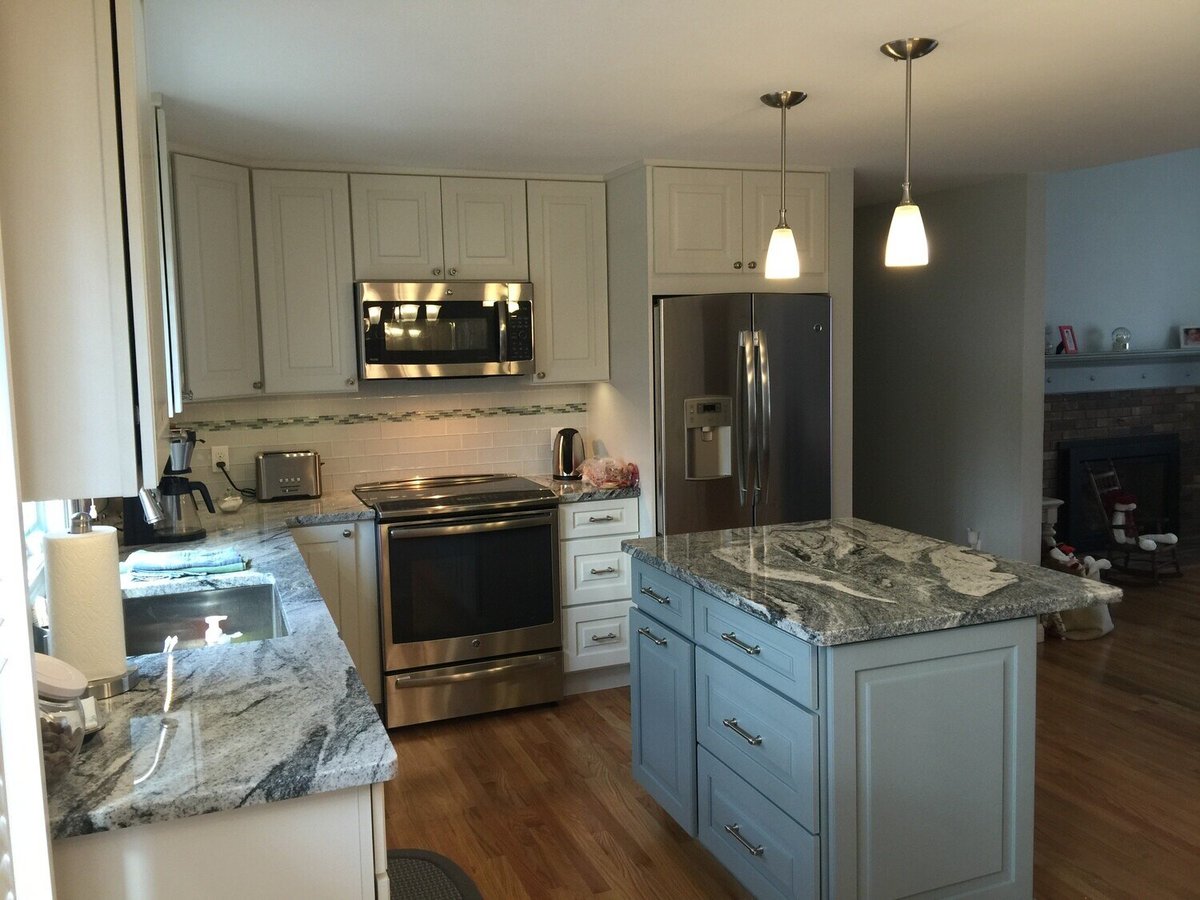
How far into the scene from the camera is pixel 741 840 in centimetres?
251

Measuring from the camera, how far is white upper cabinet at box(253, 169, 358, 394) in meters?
3.88

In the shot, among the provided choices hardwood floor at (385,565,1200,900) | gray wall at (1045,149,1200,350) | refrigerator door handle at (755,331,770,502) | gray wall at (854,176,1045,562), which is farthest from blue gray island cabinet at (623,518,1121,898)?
gray wall at (1045,149,1200,350)

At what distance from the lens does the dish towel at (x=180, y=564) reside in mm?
2729

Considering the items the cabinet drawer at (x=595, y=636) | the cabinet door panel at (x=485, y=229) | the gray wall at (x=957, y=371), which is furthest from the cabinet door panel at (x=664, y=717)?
the gray wall at (x=957, y=371)

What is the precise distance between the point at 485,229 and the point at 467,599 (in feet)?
5.09

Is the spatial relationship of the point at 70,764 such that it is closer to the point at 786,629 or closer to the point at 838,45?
the point at 786,629

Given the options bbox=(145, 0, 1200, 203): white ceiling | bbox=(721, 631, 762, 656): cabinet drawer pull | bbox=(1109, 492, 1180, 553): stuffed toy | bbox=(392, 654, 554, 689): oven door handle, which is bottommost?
bbox=(392, 654, 554, 689): oven door handle

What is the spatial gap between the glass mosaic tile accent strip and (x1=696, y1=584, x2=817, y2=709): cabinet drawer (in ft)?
7.16

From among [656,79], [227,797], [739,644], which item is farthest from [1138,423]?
[227,797]

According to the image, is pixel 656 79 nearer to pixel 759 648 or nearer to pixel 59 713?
pixel 759 648

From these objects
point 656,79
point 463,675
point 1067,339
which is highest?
point 656,79

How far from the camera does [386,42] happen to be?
2473mm

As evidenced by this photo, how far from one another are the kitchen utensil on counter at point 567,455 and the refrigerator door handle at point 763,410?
2.80 feet

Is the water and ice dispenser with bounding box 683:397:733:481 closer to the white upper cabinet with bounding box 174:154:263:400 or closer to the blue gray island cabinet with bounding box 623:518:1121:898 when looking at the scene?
the blue gray island cabinet with bounding box 623:518:1121:898
